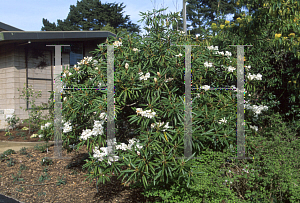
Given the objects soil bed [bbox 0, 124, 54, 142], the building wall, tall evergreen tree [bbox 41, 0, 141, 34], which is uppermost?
tall evergreen tree [bbox 41, 0, 141, 34]

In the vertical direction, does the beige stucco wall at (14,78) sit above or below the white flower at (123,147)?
above

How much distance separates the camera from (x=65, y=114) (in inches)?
137

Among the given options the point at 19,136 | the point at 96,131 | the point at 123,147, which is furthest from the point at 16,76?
the point at 123,147

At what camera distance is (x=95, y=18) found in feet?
86.1

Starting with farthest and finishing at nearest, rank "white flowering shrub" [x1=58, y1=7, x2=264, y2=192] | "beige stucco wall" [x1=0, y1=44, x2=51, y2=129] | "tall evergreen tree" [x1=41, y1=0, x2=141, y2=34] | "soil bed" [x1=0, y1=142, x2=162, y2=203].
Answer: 1. "tall evergreen tree" [x1=41, y1=0, x2=141, y2=34]
2. "beige stucco wall" [x1=0, y1=44, x2=51, y2=129]
3. "soil bed" [x1=0, y1=142, x2=162, y2=203]
4. "white flowering shrub" [x1=58, y1=7, x2=264, y2=192]

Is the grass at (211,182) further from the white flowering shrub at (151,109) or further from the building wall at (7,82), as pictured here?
the building wall at (7,82)

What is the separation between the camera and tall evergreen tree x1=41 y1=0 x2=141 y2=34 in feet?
84.1

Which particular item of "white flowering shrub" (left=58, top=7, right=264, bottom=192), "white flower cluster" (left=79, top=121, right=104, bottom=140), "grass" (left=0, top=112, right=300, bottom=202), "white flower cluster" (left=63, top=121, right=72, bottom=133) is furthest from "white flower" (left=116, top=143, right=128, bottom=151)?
"white flower cluster" (left=63, top=121, right=72, bottom=133)

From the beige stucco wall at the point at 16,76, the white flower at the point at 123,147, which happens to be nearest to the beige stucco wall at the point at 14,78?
the beige stucco wall at the point at 16,76

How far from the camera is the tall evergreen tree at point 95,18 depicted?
25641 millimetres

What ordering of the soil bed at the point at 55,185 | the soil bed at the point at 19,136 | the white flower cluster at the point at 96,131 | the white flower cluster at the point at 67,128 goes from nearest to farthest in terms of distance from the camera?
the white flower cluster at the point at 96,131 → the white flower cluster at the point at 67,128 → the soil bed at the point at 55,185 → the soil bed at the point at 19,136

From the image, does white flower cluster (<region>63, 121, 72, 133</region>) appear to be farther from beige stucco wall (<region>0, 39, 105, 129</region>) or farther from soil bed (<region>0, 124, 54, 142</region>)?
beige stucco wall (<region>0, 39, 105, 129</region>)

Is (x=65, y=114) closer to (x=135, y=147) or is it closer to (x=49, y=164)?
(x=135, y=147)

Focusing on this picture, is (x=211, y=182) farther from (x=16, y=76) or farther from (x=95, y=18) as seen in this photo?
(x=95, y=18)
